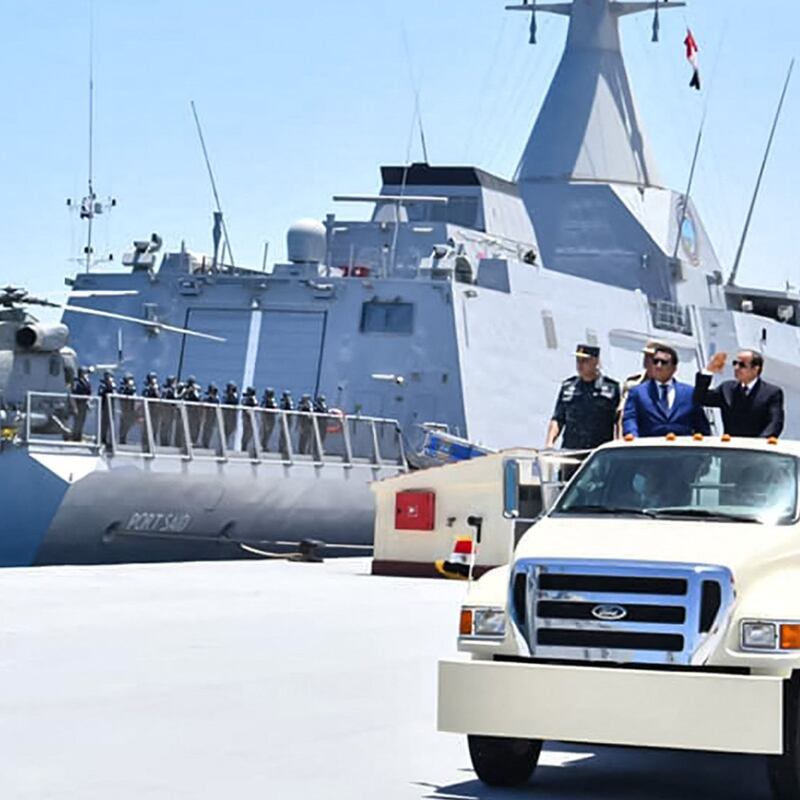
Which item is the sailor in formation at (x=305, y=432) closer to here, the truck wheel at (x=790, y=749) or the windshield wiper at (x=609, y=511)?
the windshield wiper at (x=609, y=511)

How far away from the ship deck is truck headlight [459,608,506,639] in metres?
0.57

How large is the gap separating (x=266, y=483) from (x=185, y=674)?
50.5ft

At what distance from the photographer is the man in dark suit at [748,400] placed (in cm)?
1005

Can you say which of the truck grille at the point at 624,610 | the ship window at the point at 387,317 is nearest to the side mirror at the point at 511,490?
the truck grille at the point at 624,610

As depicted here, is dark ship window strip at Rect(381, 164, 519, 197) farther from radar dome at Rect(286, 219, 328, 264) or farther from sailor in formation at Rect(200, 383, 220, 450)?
sailor in formation at Rect(200, 383, 220, 450)

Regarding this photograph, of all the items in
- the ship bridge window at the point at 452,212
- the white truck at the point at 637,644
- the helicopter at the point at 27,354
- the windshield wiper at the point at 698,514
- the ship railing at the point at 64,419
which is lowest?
the white truck at the point at 637,644

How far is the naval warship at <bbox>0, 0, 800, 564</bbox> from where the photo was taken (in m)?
23.3

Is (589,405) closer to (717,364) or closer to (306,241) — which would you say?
(717,364)

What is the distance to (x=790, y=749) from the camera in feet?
21.7

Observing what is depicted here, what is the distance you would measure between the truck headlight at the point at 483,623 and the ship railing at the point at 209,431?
15205 mm

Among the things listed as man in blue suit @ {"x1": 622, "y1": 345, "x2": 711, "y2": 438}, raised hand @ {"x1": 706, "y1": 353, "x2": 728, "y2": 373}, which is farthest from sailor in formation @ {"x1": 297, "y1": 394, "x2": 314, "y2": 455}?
man in blue suit @ {"x1": 622, "y1": 345, "x2": 711, "y2": 438}

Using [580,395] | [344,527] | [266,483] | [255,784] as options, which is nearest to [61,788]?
[255,784]

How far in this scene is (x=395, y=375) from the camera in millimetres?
29484

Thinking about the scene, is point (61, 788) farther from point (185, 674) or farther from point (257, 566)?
point (257, 566)
